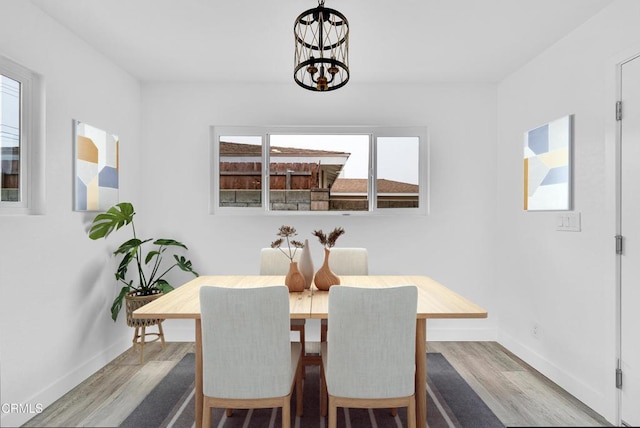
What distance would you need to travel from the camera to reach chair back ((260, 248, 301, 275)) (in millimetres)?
2861

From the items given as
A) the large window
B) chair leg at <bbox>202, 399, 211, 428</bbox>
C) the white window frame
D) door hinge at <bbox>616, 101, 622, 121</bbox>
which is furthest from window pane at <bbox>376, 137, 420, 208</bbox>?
the white window frame

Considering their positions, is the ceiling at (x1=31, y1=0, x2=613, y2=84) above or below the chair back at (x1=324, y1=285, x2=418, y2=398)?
above

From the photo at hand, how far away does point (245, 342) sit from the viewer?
5.41ft

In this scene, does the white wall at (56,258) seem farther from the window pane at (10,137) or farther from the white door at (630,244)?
the white door at (630,244)

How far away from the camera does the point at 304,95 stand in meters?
3.58

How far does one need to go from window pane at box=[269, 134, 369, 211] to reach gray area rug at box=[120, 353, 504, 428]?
1.69 metres

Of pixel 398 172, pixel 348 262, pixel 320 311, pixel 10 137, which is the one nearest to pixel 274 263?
pixel 348 262

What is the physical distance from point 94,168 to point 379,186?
251cm

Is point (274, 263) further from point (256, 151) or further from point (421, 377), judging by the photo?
point (421, 377)

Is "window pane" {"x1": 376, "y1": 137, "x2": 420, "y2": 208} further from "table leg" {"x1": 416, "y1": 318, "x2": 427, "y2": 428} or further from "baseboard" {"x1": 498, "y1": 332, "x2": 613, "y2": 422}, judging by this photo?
"table leg" {"x1": 416, "y1": 318, "x2": 427, "y2": 428}

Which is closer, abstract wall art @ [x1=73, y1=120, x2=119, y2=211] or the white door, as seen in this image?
the white door

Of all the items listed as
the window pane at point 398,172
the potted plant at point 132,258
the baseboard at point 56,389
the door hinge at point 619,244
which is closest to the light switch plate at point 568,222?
the door hinge at point 619,244

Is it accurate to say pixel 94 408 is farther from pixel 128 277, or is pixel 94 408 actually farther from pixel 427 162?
pixel 427 162

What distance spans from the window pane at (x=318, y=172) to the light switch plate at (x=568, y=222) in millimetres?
1619
